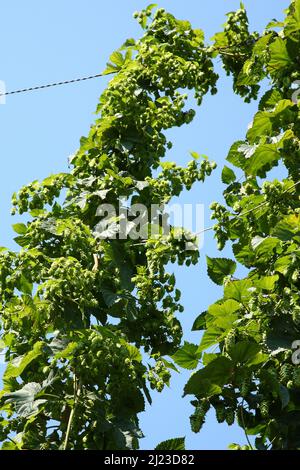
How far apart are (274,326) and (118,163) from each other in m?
1.86

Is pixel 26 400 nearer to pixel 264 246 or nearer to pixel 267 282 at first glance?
pixel 267 282

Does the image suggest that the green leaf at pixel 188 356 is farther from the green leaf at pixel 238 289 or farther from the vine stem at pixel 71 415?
the vine stem at pixel 71 415

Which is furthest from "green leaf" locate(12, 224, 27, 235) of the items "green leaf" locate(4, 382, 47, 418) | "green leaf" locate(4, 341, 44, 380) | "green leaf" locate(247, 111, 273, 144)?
"green leaf" locate(247, 111, 273, 144)

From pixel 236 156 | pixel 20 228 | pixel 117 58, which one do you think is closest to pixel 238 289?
pixel 236 156

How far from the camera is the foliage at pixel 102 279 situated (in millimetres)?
4672

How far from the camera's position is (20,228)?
5.62 meters

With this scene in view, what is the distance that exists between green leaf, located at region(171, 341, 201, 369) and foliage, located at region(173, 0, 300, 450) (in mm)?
55

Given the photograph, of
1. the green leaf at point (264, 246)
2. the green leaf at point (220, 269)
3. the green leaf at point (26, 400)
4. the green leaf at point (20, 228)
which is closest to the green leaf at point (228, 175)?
the green leaf at point (264, 246)

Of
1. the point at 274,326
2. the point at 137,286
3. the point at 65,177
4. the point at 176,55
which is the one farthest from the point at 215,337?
the point at 176,55

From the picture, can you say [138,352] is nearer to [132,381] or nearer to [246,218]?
[132,381]

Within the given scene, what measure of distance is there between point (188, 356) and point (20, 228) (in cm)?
150

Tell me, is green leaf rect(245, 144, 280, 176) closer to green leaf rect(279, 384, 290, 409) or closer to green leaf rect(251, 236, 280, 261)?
green leaf rect(251, 236, 280, 261)

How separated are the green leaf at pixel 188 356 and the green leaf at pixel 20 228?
4.69 ft

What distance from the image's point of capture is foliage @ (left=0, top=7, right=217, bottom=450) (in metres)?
4.67
